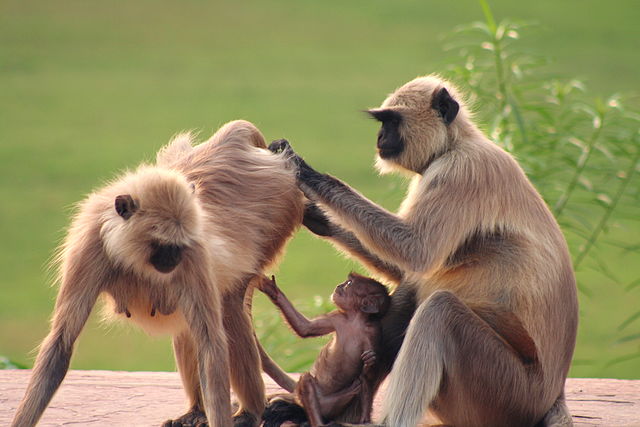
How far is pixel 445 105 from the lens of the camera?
461 centimetres

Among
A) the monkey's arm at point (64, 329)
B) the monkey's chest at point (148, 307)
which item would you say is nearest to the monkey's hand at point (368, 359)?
the monkey's chest at point (148, 307)

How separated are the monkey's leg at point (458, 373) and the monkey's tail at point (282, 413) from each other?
637 millimetres

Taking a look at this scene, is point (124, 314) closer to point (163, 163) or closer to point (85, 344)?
point (163, 163)

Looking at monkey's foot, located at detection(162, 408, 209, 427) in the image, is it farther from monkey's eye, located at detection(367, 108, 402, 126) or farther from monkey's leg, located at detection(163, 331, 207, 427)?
monkey's eye, located at detection(367, 108, 402, 126)

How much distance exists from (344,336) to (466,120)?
3.86 feet

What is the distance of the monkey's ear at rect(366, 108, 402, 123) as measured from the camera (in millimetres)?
4664

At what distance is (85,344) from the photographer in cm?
1031

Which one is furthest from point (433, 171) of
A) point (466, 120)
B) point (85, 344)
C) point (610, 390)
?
point (85, 344)

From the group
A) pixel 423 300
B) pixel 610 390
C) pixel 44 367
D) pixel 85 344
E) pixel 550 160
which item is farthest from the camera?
pixel 85 344

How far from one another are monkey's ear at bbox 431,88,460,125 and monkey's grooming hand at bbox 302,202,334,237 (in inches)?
29.2

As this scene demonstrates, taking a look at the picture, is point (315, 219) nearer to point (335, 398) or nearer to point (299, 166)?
point (299, 166)

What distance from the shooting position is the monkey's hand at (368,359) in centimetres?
437

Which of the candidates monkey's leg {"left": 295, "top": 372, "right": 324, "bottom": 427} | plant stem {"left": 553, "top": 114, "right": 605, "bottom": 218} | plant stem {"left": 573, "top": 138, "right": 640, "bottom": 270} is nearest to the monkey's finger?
monkey's leg {"left": 295, "top": 372, "right": 324, "bottom": 427}

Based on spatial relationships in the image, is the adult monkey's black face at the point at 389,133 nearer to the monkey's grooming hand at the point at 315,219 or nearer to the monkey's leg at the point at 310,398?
the monkey's grooming hand at the point at 315,219
